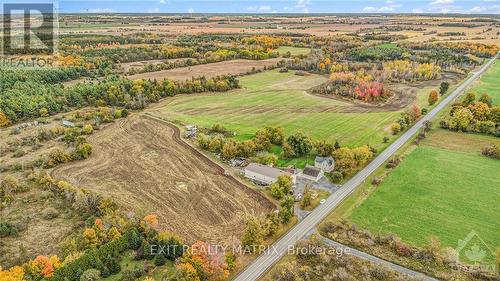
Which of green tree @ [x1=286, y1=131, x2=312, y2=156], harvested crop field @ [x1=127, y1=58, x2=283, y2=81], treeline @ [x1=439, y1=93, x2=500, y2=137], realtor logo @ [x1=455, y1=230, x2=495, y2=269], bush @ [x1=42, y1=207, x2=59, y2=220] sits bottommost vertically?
bush @ [x1=42, y1=207, x2=59, y2=220]

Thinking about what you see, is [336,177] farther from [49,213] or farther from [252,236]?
[49,213]

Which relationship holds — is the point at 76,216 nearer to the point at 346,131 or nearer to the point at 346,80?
the point at 346,131

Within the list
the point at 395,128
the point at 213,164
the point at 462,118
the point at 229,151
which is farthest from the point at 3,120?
the point at 462,118

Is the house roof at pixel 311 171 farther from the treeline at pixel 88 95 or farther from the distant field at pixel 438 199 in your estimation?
the treeline at pixel 88 95

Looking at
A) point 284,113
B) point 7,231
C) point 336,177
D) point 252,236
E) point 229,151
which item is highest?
point 284,113

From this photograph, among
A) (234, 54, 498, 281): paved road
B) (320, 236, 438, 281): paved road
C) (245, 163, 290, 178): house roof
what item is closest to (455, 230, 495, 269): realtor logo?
(320, 236, 438, 281): paved road

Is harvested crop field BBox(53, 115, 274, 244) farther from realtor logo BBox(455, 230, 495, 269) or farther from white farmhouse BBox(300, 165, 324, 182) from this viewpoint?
realtor logo BBox(455, 230, 495, 269)
